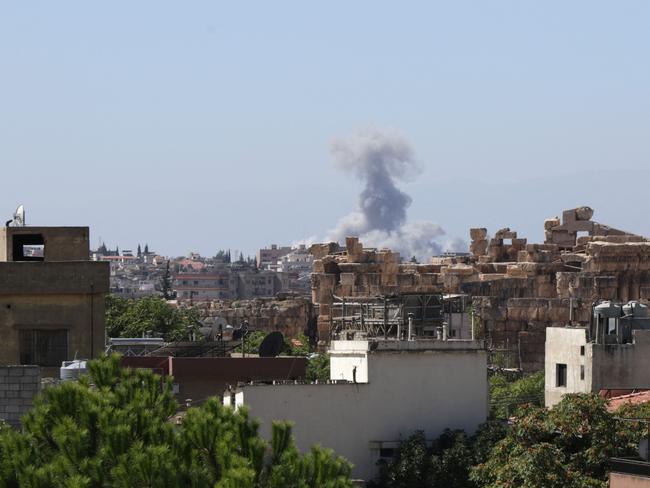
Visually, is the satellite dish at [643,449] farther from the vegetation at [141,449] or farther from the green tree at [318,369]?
the green tree at [318,369]

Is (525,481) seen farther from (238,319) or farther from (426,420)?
(238,319)

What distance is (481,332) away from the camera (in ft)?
297

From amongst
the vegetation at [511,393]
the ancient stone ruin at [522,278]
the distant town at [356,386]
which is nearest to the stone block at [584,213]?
the ancient stone ruin at [522,278]

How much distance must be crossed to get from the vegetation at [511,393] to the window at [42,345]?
352 inches

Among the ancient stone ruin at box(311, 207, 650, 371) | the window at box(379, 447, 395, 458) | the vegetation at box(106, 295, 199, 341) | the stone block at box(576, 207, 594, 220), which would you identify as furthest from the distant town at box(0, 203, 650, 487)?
the stone block at box(576, 207, 594, 220)

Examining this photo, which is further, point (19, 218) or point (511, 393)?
point (511, 393)

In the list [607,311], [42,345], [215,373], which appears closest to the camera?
[42,345]

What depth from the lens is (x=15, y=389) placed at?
32781 mm

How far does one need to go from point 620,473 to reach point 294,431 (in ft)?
28.9

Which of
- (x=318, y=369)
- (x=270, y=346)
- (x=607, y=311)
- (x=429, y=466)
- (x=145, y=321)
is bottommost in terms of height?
(x=429, y=466)

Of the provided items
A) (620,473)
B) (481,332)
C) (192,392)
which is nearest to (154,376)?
(620,473)

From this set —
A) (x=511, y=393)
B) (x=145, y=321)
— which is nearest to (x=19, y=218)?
(x=511, y=393)

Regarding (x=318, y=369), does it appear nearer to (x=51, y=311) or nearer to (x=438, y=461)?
(x=438, y=461)

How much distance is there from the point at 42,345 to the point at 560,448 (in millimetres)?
7599
